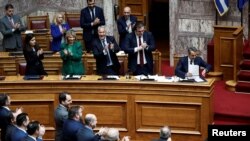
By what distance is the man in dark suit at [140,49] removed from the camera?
11391 mm

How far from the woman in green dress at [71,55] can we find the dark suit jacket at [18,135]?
2793 mm

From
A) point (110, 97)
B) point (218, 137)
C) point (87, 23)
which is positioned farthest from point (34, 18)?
point (218, 137)

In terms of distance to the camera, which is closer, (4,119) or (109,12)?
(4,119)

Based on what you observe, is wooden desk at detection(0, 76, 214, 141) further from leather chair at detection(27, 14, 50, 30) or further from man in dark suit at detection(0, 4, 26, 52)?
leather chair at detection(27, 14, 50, 30)

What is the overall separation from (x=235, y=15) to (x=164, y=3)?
3.63 metres

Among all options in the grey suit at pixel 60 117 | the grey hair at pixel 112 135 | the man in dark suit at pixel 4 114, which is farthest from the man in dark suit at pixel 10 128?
the grey hair at pixel 112 135

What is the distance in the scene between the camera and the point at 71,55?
11.5m

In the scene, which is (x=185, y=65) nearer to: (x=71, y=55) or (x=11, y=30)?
Result: (x=71, y=55)

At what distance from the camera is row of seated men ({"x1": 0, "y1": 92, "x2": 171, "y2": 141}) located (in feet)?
28.4

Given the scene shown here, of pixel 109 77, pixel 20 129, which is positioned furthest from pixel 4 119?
pixel 109 77

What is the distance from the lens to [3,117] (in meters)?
9.58

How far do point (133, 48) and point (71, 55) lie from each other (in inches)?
41.3

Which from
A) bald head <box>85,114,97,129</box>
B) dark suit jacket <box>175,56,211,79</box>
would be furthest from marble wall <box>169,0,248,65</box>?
bald head <box>85,114,97,129</box>

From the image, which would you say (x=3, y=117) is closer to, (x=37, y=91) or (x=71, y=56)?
(x=37, y=91)
